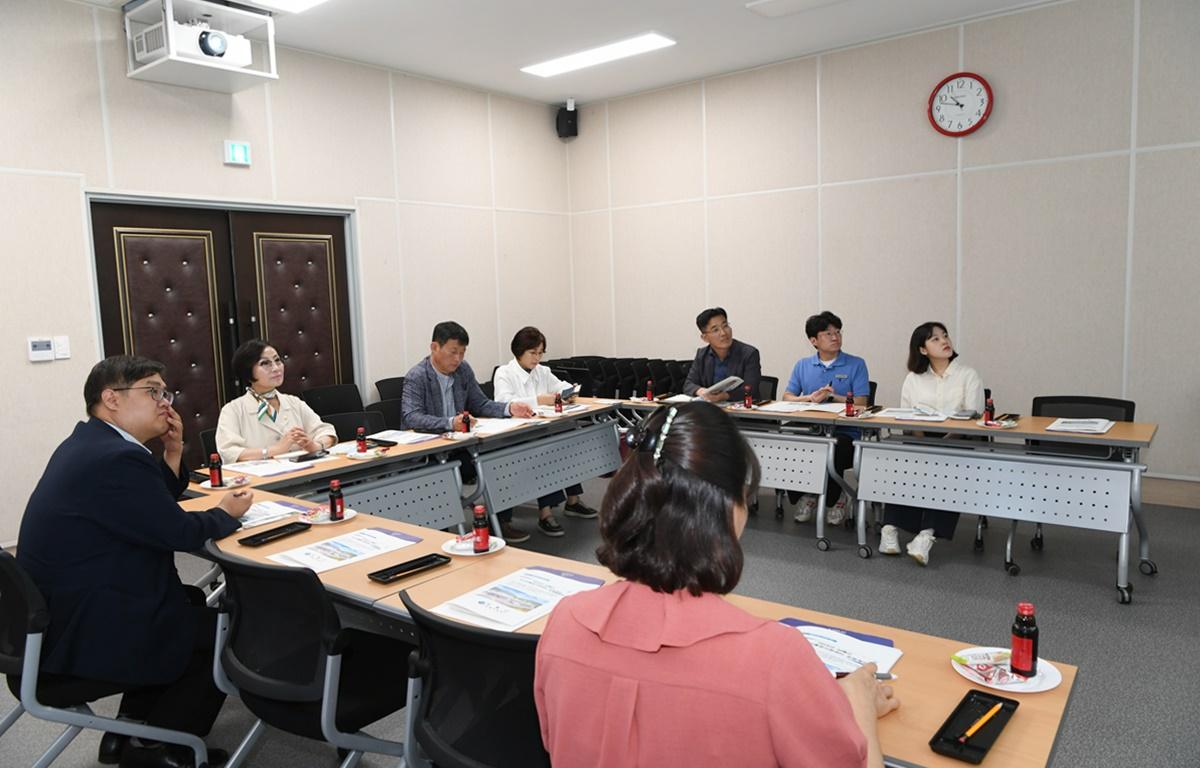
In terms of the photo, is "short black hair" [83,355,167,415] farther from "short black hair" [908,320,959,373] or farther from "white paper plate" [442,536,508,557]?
"short black hair" [908,320,959,373]

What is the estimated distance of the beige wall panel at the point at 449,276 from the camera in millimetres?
6973

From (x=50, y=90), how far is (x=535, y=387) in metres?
3.52

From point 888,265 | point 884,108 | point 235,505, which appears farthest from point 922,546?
point 884,108

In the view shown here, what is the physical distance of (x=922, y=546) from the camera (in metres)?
4.41

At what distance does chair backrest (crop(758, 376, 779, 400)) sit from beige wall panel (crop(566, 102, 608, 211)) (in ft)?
10.7

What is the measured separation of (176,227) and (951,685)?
18.5ft

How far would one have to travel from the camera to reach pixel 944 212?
6.23 meters

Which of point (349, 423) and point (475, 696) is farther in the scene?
point (349, 423)

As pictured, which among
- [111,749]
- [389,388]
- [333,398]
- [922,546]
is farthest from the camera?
[389,388]

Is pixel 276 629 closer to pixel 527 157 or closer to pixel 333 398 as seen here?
pixel 333 398

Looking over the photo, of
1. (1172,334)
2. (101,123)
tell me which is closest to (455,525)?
(101,123)

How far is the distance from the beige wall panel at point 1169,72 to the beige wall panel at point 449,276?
5.36m

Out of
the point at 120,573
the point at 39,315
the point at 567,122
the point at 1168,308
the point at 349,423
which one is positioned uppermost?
the point at 567,122

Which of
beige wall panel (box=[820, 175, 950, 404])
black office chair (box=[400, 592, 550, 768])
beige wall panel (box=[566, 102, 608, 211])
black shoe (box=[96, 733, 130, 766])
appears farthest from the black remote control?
beige wall panel (box=[566, 102, 608, 211])
